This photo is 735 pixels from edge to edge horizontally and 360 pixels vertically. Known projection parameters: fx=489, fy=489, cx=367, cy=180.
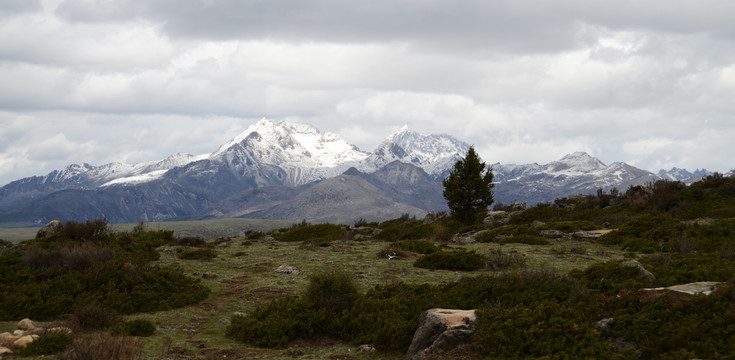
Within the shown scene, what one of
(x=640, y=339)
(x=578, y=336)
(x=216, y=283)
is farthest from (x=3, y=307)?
(x=640, y=339)

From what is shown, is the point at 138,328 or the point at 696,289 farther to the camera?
the point at 138,328

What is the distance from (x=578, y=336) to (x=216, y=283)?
15.1m

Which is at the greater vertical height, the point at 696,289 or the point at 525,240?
the point at 696,289

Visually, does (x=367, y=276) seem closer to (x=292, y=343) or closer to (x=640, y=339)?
(x=292, y=343)

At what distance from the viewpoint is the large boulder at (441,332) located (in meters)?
11.3

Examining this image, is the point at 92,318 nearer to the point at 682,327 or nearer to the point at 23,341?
the point at 23,341

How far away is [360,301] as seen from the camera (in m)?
15.0

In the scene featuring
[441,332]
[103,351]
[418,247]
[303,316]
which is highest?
[103,351]

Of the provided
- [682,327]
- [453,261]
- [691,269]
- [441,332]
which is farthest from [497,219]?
[682,327]

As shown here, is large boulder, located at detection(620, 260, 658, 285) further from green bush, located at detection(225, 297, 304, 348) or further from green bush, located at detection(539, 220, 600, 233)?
green bush, located at detection(539, 220, 600, 233)

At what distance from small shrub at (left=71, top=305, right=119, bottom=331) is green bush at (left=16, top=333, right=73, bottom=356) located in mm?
1705

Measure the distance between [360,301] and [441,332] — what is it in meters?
3.84

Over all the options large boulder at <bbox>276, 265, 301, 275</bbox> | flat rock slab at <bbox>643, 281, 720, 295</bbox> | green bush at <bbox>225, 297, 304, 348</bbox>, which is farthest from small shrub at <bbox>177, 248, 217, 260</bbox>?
flat rock slab at <bbox>643, 281, 720, 295</bbox>

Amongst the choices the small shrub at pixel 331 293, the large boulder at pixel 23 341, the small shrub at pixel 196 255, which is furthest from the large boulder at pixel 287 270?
the large boulder at pixel 23 341
